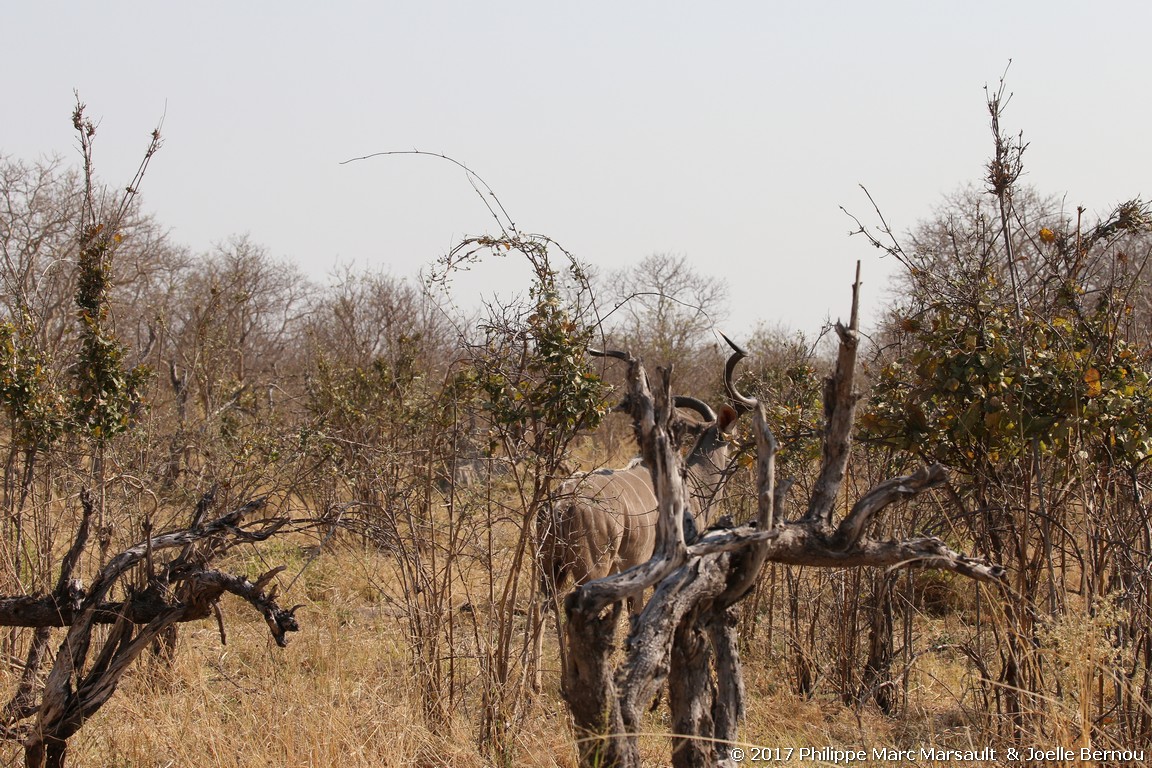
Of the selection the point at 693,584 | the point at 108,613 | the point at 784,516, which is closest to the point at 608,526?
the point at 784,516

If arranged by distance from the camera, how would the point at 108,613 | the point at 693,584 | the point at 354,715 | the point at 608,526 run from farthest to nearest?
1. the point at 608,526
2. the point at 354,715
3. the point at 108,613
4. the point at 693,584

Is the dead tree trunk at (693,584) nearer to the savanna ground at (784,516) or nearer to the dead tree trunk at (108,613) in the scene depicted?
the savanna ground at (784,516)

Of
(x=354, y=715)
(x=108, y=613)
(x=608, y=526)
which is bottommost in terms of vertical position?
(x=354, y=715)

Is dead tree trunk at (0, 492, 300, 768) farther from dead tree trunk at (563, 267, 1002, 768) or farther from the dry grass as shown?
dead tree trunk at (563, 267, 1002, 768)

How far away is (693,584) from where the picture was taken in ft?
8.76

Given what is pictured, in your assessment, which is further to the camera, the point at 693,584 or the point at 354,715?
the point at 354,715

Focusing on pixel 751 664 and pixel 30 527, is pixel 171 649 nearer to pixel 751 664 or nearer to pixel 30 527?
pixel 30 527

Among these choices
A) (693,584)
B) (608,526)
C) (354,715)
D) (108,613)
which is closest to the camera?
(693,584)

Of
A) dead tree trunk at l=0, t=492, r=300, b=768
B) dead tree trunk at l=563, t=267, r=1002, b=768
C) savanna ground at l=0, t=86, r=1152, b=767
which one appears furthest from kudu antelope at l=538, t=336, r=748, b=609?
dead tree trunk at l=563, t=267, r=1002, b=768

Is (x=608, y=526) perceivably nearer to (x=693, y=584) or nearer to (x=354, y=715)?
(x=354, y=715)

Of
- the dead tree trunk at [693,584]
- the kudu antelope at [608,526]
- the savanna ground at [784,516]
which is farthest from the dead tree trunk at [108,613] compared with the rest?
the kudu antelope at [608,526]

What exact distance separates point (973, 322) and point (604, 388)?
1.47 metres

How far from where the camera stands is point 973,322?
3.97 meters

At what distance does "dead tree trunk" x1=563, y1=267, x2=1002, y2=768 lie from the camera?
2479 mm
